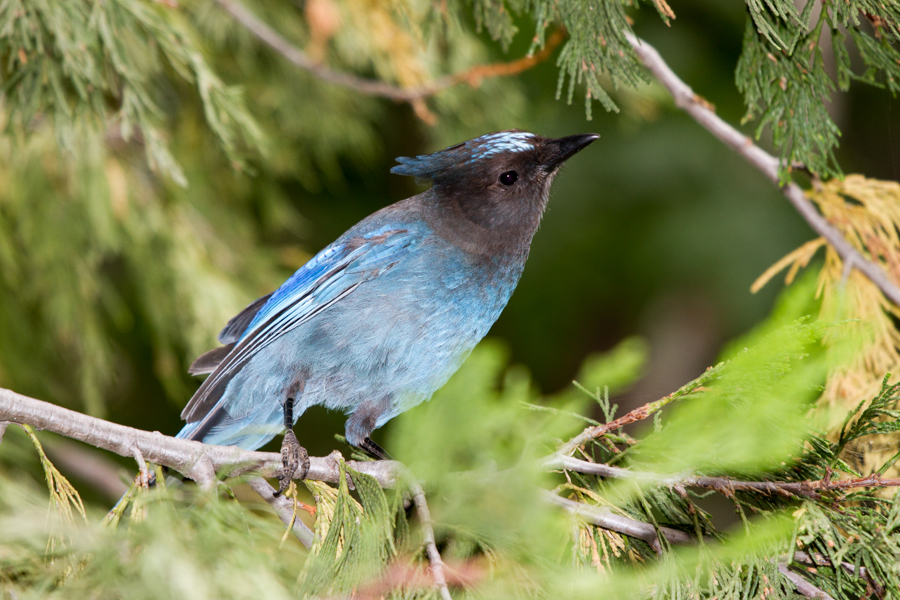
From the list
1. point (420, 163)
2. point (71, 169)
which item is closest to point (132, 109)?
point (420, 163)

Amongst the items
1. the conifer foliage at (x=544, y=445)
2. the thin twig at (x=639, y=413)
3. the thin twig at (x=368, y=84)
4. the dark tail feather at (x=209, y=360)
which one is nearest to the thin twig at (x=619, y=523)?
the conifer foliage at (x=544, y=445)

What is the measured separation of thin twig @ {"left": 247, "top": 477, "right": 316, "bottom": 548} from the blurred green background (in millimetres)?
654

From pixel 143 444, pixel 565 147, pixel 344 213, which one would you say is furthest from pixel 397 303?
pixel 344 213

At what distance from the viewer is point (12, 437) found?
9.96 feet

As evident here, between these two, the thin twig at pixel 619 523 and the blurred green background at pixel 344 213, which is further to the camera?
the blurred green background at pixel 344 213

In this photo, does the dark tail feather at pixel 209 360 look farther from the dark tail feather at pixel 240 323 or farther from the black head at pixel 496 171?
the black head at pixel 496 171

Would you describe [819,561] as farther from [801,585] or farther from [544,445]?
[544,445]

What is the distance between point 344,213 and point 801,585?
4.81 m

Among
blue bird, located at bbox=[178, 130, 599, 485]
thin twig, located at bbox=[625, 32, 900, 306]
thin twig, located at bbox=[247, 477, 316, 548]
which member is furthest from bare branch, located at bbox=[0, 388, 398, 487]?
thin twig, located at bbox=[625, 32, 900, 306]

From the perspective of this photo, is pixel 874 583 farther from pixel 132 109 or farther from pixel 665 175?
pixel 665 175

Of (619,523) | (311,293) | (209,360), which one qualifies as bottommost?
Answer: (209,360)

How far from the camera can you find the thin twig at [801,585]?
5.02 ft

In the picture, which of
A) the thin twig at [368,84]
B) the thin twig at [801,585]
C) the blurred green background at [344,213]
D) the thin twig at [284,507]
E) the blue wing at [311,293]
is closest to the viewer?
the thin twig at [801,585]

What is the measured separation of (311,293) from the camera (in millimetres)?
2740
